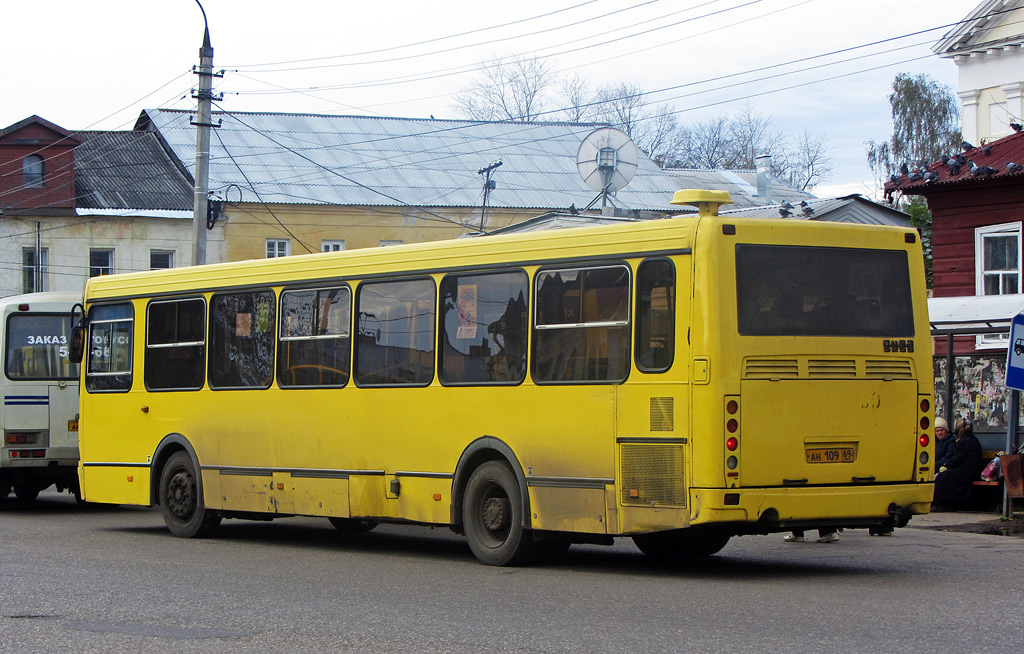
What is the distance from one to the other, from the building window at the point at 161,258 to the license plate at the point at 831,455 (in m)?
35.2

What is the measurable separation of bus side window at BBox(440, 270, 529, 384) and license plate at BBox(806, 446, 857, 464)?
2417mm

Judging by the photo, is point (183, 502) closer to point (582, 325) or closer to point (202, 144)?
point (582, 325)

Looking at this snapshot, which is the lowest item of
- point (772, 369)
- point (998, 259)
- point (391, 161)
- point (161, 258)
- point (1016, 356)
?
point (772, 369)

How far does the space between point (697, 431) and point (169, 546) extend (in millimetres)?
6245

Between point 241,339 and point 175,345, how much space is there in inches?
47.4

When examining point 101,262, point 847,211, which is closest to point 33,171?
point 101,262

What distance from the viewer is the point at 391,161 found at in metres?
49.4

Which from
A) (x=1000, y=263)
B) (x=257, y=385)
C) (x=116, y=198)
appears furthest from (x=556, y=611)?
(x=116, y=198)

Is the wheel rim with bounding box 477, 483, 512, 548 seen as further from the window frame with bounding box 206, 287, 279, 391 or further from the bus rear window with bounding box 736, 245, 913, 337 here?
the window frame with bounding box 206, 287, 279, 391

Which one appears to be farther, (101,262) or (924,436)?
(101,262)

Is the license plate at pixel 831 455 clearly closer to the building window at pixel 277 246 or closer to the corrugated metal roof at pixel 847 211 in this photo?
the corrugated metal roof at pixel 847 211

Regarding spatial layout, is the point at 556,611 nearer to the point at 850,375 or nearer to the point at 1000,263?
the point at 850,375

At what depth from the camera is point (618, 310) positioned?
11.1 meters

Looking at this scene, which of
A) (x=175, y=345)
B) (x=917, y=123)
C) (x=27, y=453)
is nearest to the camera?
(x=175, y=345)
